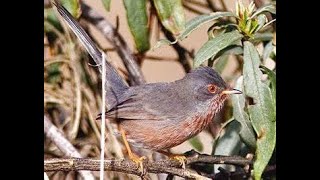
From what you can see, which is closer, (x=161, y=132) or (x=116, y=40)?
(x=161, y=132)

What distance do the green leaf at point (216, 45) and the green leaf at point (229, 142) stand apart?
1.71 ft

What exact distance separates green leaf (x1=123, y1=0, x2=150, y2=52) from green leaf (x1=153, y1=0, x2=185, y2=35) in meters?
0.07

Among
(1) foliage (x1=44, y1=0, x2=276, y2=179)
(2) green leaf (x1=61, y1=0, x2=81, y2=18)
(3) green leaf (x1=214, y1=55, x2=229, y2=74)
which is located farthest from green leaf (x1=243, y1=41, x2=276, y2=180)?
(3) green leaf (x1=214, y1=55, x2=229, y2=74)

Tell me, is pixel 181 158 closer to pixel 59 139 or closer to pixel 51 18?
pixel 59 139

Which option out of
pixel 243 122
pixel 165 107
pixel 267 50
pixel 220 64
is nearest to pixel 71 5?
pixel 165 107

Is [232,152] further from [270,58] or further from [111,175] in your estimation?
[111,175]

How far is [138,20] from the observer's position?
121 inches

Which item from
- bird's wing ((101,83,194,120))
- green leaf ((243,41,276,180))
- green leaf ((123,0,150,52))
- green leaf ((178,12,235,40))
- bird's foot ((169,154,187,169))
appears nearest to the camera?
green leaf ((243,41,276,180))

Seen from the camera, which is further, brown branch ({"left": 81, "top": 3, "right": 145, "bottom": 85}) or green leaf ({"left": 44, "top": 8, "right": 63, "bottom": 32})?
→ green leaf ({"left": 44, "top": 8, "right": 63, "bottom": 32})

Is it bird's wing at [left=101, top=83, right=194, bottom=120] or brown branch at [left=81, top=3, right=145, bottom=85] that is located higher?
brown branch at [left=81, top=3, right=145, bottom=85]

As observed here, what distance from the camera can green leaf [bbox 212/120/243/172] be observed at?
3164 mm

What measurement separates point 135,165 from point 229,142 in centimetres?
80

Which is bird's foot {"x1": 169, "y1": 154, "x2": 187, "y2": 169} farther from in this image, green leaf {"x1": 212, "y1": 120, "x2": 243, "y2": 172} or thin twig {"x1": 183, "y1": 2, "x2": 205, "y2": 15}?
thin twig {"x1": 183, "y1": 2, "x2": 205, "y2": 15}
